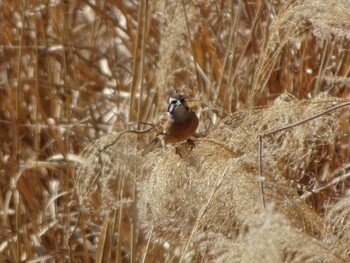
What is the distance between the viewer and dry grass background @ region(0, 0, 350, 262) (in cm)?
→ 161

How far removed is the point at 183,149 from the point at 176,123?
0.43 metres

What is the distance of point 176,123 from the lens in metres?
2.39

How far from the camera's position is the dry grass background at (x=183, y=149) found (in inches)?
63.5

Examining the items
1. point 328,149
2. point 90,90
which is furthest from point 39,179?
point 328,149

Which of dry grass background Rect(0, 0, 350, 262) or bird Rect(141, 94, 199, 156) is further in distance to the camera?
bird Rect(141, 94, 199, 156)

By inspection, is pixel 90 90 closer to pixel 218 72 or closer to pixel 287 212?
pixel 218 72

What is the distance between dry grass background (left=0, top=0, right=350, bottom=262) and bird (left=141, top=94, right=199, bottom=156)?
0.05 meters

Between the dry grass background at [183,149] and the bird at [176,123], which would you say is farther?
the bird at [176,123]

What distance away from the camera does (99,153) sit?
5.67 feet

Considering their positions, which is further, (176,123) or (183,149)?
(176,123)

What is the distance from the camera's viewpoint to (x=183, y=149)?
1.97 metres

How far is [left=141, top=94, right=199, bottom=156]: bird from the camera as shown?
2387 millimetres

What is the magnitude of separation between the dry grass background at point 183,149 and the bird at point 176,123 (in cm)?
5

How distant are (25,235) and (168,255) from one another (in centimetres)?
56
